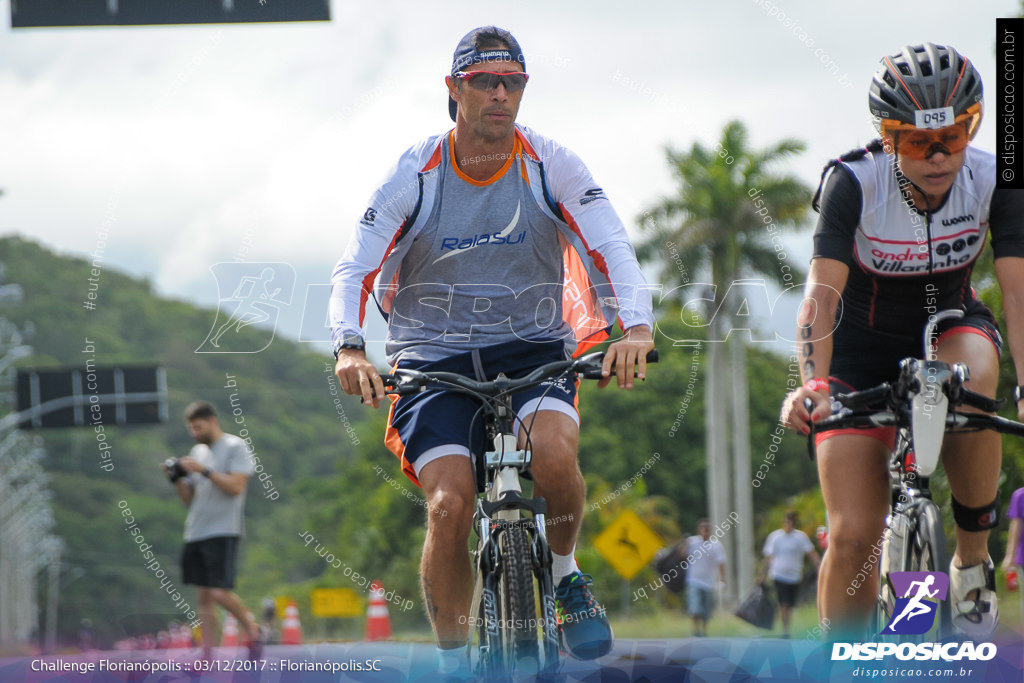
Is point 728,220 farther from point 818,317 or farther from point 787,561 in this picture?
Answer: point 818,317

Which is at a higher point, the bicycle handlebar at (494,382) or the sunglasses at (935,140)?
the sunglasses at (935,140)

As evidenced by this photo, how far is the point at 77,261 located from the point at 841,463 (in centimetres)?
6497

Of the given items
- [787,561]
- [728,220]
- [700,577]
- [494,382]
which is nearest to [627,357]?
[494,382]

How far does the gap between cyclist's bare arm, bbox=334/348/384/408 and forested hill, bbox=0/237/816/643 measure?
26747 millimetres

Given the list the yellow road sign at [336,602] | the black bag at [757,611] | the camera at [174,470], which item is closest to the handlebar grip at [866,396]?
the yellow road sign at [336,602]

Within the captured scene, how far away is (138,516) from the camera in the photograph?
233 feet

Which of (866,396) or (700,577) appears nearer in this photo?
(866,396)

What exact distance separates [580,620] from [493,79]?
1.96 meters

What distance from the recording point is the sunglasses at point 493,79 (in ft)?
13.9

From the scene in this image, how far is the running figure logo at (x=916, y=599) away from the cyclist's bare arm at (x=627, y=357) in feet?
3.42

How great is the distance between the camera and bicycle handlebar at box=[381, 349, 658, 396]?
383 cm

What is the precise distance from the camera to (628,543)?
1612cm

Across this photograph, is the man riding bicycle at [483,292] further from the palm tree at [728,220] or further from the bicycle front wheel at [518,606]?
the palm tree at [728,220]

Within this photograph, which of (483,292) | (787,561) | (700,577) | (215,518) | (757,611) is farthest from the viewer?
(700,577)
